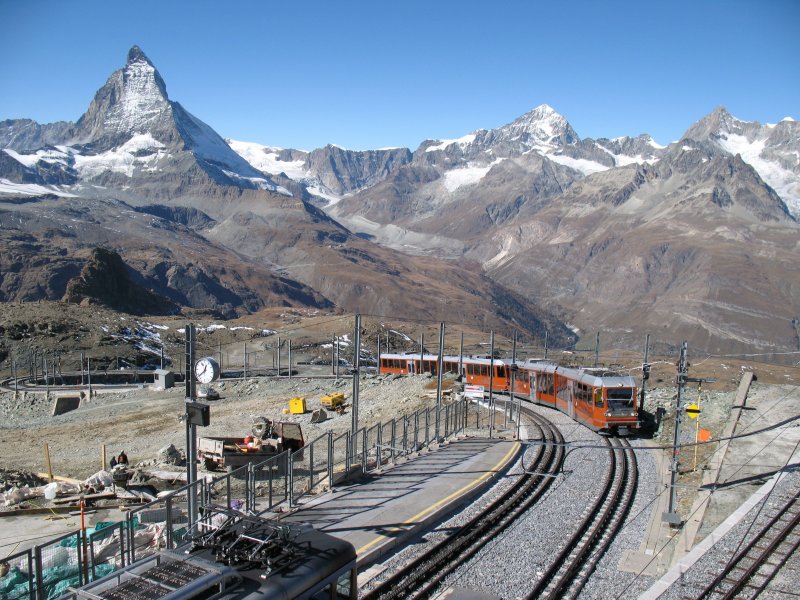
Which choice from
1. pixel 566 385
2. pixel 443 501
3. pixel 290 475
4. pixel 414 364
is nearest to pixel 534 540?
pixel 443 501

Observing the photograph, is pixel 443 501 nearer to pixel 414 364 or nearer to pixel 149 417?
pixel 149 417

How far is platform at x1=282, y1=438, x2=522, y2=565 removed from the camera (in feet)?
57.2

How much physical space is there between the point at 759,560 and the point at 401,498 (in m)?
9.84

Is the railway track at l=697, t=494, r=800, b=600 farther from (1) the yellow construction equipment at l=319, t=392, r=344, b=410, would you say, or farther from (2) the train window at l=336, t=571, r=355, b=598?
(1) the yellow construction equipment at l=319, t=392, r=344, b=410

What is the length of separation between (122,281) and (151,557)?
474 feet

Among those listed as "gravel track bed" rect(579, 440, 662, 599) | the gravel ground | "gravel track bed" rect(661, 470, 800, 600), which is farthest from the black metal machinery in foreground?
the gravel ground

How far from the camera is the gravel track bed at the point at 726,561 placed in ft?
48.6

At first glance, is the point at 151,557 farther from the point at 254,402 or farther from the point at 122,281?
the point at 122,281

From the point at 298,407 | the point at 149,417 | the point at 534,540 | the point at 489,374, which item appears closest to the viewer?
the point at 534,540

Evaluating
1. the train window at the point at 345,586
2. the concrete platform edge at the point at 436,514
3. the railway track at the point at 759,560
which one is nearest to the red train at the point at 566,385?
the concrete platform edge at the point at 436,514

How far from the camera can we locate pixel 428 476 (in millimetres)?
23828

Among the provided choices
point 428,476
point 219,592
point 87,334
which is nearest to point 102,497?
point 428,476

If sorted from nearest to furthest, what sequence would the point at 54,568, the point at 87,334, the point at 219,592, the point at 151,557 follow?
the point at 219,592 < the point at 151,557 < the point at 54,568 < the point at 87,334

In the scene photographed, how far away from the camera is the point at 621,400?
3359 cm
